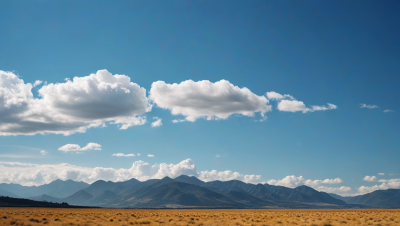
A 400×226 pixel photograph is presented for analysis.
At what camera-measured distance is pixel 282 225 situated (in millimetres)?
34188

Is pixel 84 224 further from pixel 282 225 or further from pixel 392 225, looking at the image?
pixel 392 225

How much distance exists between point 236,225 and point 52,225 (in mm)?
22467

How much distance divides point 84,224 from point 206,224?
50.8 ft

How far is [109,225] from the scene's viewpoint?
33.7 meters

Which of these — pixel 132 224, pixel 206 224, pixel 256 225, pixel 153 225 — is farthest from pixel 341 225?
pixel 132 224

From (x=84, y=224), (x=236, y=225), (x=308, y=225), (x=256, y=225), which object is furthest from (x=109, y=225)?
(x=308, y=225)

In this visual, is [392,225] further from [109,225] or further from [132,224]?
[109,225]

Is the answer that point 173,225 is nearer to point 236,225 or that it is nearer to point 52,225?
point 236,225

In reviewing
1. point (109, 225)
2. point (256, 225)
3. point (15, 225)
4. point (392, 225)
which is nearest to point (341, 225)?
point (392, 225)

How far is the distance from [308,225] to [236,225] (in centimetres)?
884

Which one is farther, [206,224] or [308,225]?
[206,224]

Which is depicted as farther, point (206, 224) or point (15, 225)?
point (206, 224)

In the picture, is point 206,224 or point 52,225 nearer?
point 52,225

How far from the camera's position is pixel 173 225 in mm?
34281
